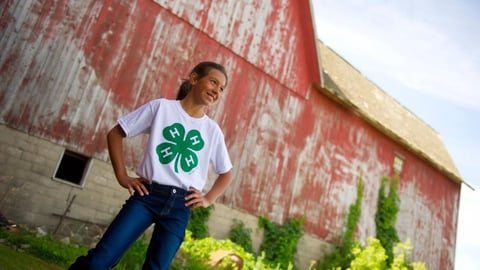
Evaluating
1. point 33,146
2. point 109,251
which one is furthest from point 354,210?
point 109,251

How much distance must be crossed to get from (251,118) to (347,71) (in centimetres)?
682

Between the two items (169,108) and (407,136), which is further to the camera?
(407,136)

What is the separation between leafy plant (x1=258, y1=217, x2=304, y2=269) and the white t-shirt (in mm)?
7848

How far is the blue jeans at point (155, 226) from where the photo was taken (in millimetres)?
2156

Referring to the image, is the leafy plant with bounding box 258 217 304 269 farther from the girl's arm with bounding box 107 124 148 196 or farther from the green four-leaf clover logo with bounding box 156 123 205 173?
the girl's arm with bounding box 107 124 148 196

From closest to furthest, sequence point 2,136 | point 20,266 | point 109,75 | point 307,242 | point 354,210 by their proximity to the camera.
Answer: point 20,266
point 2,136
point 109,75
point 307,242
point 354,210

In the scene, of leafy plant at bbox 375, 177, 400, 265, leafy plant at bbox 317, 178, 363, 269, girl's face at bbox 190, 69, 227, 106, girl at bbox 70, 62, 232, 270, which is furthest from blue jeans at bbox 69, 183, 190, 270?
leafy plant at bbox 375, 177, 400, 265

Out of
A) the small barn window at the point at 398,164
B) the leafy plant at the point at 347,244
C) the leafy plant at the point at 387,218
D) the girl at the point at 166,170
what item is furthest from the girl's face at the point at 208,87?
the small barn window at the point at 398,164

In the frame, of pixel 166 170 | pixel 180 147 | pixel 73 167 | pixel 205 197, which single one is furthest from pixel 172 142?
pixel 73 167

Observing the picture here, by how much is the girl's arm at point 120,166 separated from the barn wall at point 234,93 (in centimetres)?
558

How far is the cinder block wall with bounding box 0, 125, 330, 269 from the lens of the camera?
22.5 feet

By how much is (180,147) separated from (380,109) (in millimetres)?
13852

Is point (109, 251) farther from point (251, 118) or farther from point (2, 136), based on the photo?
point (251, 118)

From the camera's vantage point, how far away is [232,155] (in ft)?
32.2
